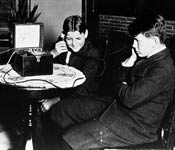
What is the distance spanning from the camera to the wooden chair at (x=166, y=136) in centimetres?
192

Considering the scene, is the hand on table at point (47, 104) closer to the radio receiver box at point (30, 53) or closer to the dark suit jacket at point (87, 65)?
the dark suit jacket at point (87, 65)

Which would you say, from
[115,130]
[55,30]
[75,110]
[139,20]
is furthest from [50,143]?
[55,30]

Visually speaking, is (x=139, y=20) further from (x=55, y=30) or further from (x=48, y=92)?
(x=55, y=30)

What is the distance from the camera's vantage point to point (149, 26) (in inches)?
78.7

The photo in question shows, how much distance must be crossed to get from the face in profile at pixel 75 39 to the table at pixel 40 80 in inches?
7.9

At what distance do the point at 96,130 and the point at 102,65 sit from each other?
113 cm

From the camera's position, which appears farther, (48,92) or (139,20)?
(48,92)

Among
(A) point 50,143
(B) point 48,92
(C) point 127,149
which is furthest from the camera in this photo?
(A) point 50,143

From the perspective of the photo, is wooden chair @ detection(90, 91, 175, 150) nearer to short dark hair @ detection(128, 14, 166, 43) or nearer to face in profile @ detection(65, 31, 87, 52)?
short dark hair @ detection(128, 14, 166, 43)


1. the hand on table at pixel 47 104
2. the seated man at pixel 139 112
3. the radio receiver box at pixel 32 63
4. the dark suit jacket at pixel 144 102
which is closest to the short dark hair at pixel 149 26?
the seated man at pixel 139 112

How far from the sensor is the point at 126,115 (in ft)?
6.65

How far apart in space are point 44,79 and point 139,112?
0.80 metres

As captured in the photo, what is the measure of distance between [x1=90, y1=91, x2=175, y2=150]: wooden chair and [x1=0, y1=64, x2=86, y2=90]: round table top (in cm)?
60

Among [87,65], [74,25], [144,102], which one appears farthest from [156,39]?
[74,25]
